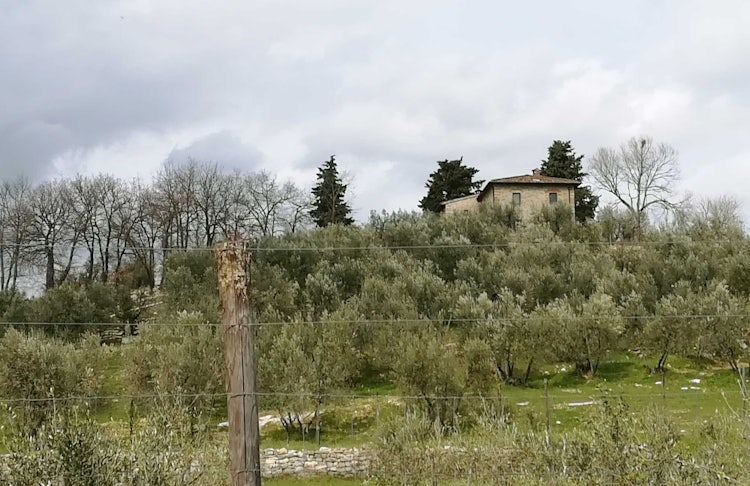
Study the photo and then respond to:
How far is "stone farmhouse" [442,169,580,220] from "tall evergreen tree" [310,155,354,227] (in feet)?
38.0

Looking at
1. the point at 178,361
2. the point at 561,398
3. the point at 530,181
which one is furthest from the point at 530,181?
the point at 178,361

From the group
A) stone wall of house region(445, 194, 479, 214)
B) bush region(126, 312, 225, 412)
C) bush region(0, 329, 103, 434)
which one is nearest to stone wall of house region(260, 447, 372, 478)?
bush region(126, 312, 225, 412)

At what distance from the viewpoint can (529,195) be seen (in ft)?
190

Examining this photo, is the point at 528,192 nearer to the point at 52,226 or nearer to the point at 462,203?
the point at 462,203

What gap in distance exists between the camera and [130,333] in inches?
1570

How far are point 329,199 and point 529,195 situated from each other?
1854 cm

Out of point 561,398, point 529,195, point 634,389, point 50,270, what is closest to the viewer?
point 561,398

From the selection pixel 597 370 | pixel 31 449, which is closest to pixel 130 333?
pixel 597 370

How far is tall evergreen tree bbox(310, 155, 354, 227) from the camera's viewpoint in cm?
6344

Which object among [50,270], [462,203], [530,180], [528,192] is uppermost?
[530,180]

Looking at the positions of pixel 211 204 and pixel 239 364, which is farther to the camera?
pixel 211 204

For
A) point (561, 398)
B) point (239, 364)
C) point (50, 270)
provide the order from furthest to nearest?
1. point (50, 270)
2. point (561, 398)
3. point (239, 364)

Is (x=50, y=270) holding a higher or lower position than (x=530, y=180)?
lower

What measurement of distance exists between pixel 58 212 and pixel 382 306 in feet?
101
